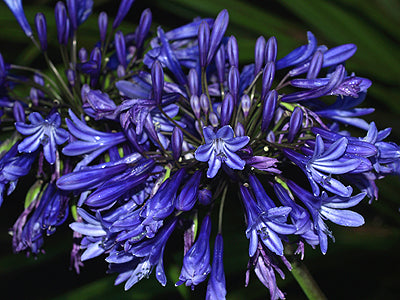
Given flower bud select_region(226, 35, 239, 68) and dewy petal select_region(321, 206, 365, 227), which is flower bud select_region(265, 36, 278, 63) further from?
dewy petal select_region(321, 206, 365, 227)

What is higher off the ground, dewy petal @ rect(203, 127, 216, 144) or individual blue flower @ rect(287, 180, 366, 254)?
dewy petal @ rect(203, 127, 216, 144)

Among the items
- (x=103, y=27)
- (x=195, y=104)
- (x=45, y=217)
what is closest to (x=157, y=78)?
(x=195, y=104)

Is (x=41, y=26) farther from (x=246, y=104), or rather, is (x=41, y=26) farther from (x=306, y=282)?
(x=306, y=282)

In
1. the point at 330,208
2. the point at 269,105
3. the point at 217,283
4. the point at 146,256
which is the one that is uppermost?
the point at 269,105

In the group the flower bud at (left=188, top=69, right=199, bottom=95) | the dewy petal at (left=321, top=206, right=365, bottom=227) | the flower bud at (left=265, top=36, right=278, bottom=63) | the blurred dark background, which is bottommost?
the blurred dark background

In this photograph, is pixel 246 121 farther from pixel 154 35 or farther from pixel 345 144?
pixel 154 35

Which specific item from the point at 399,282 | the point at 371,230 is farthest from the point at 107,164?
the point at 399,282

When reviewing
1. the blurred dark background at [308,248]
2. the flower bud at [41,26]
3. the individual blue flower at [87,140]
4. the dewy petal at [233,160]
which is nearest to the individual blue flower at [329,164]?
the dewy petal at [233,160]

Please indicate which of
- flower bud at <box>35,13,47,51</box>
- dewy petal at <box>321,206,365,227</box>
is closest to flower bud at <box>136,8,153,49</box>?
flower bud at <box>35,13,47,51</box>
